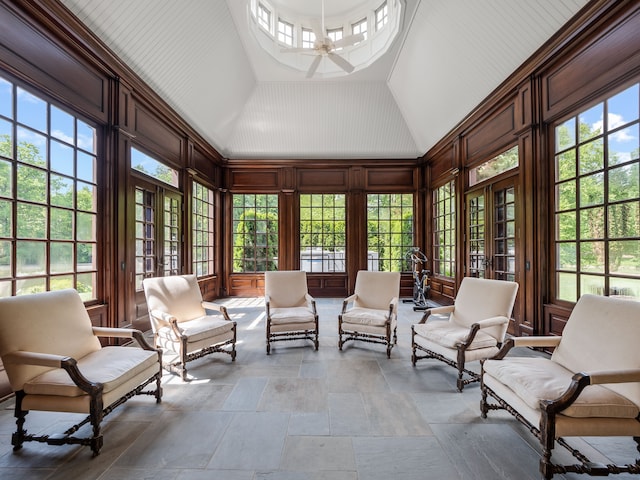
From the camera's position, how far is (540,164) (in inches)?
143

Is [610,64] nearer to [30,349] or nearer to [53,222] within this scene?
[30,349]

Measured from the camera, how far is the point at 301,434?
80.0 inches

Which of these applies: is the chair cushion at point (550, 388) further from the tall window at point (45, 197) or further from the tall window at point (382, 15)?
the tall window at point (382, 15)

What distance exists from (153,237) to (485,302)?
14.8 feet

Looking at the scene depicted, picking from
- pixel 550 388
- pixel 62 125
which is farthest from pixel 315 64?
pixel 550 388

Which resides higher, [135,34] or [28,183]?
[135,34]

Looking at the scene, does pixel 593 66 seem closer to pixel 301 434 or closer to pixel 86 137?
pixel 301 434

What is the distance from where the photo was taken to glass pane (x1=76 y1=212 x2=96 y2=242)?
10.7 ft

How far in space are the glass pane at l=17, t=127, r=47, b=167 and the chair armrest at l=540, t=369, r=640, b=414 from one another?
424 centimetres

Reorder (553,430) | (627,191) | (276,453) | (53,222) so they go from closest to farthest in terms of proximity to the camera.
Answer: (553,430) → (276,453) → (627,191) → (53,222)

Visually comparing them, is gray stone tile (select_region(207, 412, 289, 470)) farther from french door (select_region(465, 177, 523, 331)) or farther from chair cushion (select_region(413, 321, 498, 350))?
french door (select_region(465, 177, 523, 331))

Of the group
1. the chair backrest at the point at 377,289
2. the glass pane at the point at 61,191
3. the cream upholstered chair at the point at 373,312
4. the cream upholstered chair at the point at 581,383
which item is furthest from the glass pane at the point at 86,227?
the cream upholstered chair at the point at 581,383

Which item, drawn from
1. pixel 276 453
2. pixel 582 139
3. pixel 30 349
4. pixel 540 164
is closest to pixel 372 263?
pixel 540 164

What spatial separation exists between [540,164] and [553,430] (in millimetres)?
3094
